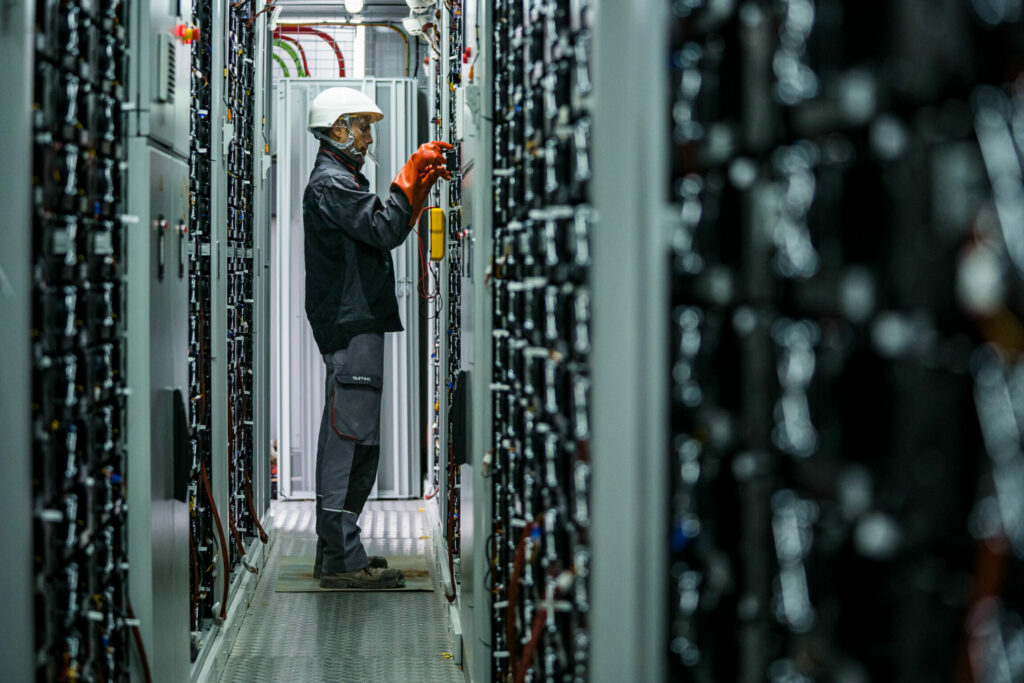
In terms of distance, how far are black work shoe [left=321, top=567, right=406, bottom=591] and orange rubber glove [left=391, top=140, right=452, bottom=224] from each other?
1.91 meters

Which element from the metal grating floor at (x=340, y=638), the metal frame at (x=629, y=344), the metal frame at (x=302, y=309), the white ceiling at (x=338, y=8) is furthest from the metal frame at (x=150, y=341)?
the white ceiling at (x=338, y=8)

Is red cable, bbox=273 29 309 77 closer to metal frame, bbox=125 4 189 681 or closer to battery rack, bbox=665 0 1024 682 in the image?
metal frame, bbox=125 4 189 681

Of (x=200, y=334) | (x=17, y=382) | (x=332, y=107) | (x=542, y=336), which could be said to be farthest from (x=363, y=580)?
(x=17, y=382)

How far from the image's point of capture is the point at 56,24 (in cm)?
248

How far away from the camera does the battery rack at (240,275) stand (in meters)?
5.42

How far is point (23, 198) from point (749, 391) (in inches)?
60.9

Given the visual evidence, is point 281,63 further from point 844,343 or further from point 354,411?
point 844,343

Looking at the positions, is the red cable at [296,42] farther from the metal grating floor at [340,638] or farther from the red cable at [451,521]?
the red cable at [451,521]

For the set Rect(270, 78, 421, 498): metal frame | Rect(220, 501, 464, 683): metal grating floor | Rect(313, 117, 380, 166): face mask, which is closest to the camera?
Rect(220, 501, 464, 683): metal grating floor

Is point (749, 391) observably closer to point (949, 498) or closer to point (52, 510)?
point (949, 498)

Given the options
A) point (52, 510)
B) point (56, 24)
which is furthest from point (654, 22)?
point (52, 510)

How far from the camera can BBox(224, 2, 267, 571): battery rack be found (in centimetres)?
542

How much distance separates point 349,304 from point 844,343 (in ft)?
15.4

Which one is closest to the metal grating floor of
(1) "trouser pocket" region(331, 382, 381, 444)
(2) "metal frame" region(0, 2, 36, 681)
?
(1) "trouser pocket" region(331, 382, 381, 444)
